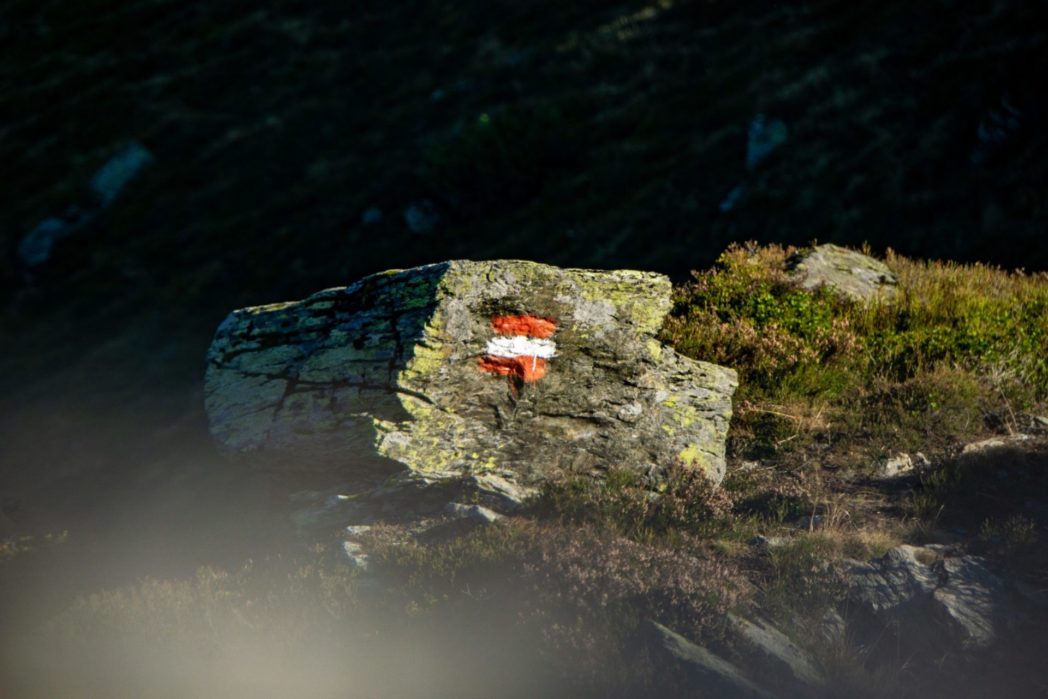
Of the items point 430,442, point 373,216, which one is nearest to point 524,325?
point 430,442

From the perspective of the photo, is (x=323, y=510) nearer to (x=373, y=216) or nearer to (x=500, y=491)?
(x=500, y=491)

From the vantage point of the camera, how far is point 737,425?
803 centimetres

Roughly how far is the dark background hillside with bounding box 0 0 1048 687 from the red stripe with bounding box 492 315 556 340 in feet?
9.94

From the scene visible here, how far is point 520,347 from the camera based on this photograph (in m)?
7.87

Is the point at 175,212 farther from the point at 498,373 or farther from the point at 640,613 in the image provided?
the point at 640,613

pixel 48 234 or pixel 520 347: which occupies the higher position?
pixel 520 347

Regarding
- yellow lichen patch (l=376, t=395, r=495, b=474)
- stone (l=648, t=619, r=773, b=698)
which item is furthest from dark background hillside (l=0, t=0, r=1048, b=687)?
stone (l=648, t=619, r=773, b=698)

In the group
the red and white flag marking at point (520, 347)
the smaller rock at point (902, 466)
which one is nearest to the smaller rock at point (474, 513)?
the red and white flag marking at point (520, 347)

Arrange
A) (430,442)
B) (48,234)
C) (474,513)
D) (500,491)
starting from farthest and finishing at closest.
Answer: (48,234), (430,442), (500,491), (474,513)

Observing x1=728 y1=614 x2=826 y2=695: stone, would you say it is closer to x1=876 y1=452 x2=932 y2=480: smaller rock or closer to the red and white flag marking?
x1=876 y1=452 x2=932 y2=480: smaller rock

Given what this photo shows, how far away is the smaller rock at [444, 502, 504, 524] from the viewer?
6.80 meters

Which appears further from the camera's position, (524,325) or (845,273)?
(845,273)

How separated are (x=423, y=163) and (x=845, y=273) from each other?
1909 centimetres

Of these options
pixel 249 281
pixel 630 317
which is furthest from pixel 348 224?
pixel 630 317
